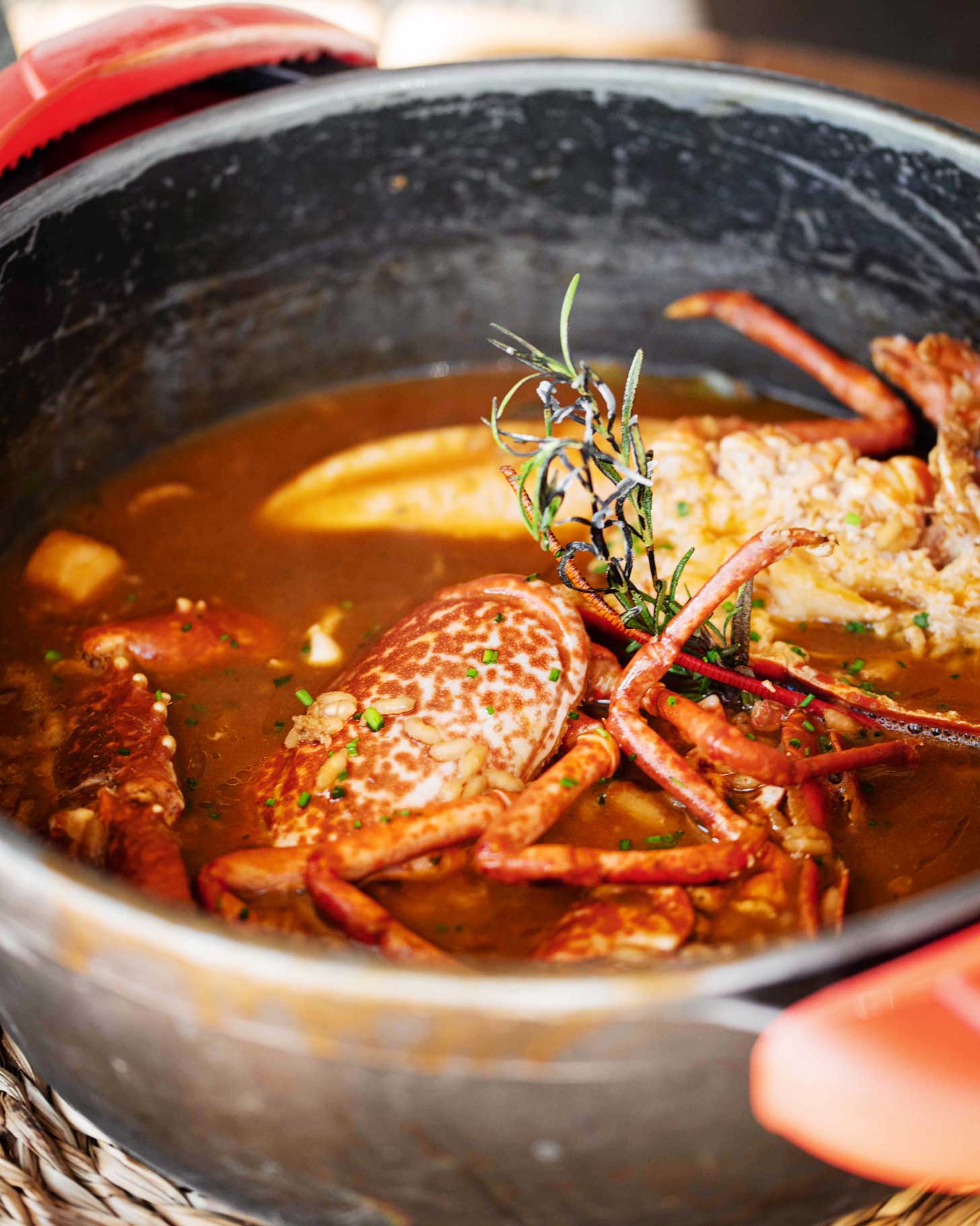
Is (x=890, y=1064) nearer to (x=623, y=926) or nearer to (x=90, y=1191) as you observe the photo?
(x=623, y=926)

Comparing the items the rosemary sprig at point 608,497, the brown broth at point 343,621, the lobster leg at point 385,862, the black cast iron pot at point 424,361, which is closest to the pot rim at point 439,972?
the black cast iron pot at point 424,361

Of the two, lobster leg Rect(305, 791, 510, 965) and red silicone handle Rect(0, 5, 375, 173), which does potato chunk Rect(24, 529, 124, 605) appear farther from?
lobster leg Rect(305, 791, 510, 965)

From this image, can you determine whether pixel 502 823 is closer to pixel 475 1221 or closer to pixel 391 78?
pixel 475 1221

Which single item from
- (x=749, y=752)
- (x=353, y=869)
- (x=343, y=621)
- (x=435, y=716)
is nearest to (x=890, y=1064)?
(x=749, y=752)

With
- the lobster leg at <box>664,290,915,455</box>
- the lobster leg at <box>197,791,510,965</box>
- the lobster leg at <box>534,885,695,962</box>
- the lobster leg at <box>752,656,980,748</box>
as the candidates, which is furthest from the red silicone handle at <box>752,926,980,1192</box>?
the lobster leg at <box>664,290,915,455</box>

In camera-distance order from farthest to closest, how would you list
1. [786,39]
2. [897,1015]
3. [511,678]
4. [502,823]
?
[786,39] < [511,678] < [502,823] < [897,1015]

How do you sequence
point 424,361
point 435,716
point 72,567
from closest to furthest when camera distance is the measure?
point 435,716, point 72,567, point 424,361

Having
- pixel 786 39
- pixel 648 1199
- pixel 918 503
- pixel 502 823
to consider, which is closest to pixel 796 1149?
pixel 648 1199
